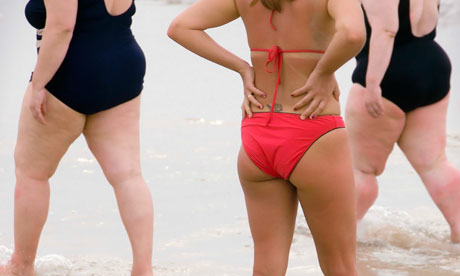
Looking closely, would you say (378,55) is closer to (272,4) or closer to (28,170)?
(272,4)

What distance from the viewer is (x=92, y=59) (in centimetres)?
373

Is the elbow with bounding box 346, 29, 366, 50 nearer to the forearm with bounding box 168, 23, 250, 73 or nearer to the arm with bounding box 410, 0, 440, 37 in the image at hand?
the forearm with bounding box 168, 23, 250, 73

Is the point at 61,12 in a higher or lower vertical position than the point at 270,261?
higher

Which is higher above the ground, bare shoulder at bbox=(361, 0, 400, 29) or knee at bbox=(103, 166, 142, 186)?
bare shoulder at bbox=(361, 0, 400, 29)

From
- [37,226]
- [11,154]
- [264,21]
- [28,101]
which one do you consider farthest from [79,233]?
[264,21]

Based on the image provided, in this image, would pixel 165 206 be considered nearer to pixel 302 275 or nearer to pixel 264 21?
pixel 302 275

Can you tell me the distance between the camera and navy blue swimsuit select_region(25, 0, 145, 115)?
12.2 feet

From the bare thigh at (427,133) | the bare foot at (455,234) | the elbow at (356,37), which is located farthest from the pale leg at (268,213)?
the bare foot at (455,234)

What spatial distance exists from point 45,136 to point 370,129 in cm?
175

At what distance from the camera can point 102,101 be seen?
3805 mm

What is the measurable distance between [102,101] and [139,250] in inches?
27.5

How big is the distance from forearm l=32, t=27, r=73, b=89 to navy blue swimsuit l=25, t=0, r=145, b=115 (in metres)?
0.07

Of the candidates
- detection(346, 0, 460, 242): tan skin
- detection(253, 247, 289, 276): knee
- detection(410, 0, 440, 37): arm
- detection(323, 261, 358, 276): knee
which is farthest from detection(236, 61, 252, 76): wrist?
detection(410, 0, 440, 37): arm

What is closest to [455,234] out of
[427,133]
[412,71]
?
[427,133]
